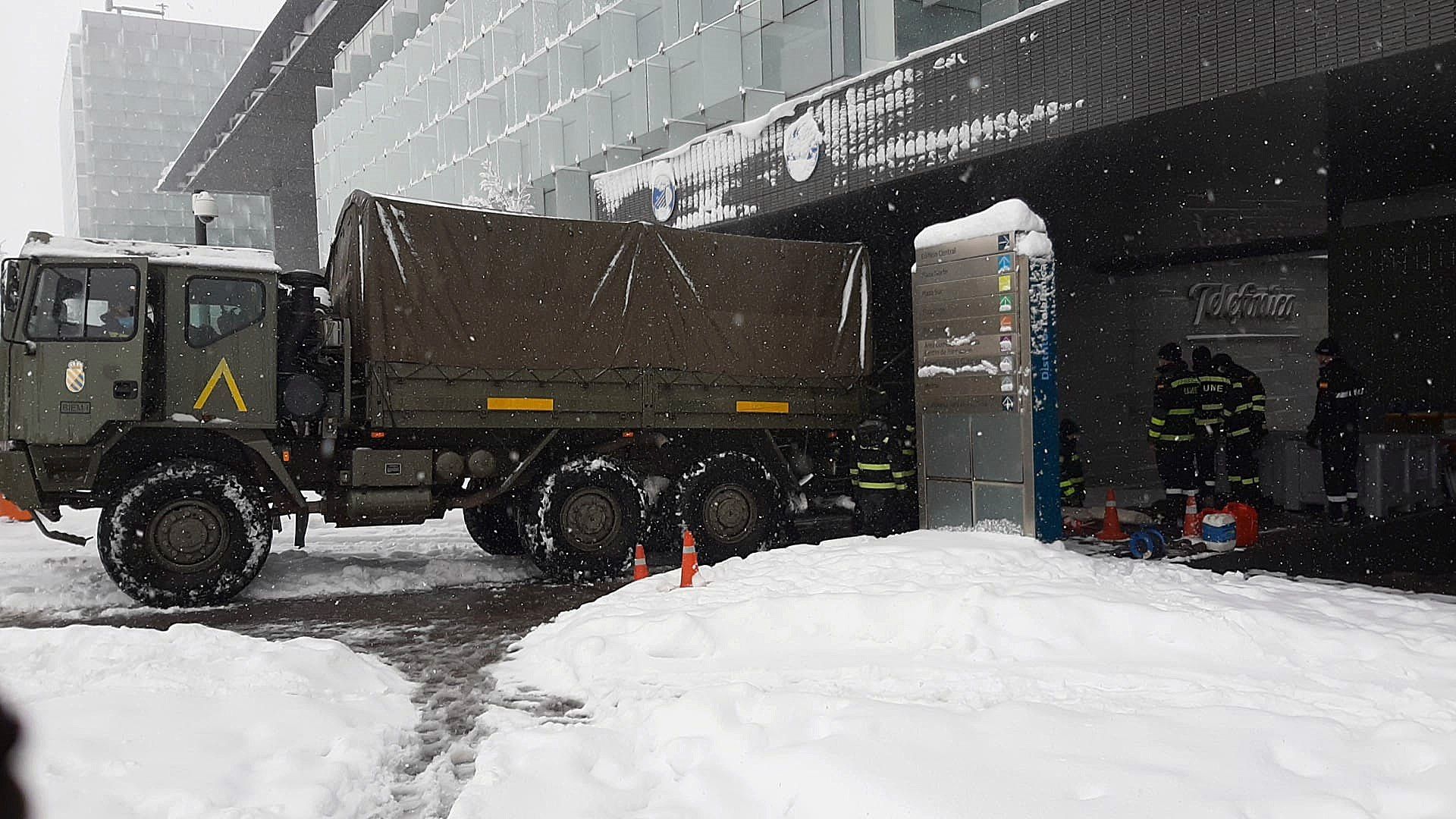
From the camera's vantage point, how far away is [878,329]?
42.5 ft

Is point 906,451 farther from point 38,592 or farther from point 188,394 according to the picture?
point 38,592

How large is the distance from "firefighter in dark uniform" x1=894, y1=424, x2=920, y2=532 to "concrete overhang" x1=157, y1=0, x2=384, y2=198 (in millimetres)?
33168

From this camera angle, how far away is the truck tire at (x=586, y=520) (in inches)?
390

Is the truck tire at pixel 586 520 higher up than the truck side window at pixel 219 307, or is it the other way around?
the truck side window at pixel 219 307

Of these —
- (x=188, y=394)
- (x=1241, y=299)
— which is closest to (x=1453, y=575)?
(x=1241, y=299)

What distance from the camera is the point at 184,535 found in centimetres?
882

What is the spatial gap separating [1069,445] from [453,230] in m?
7.98

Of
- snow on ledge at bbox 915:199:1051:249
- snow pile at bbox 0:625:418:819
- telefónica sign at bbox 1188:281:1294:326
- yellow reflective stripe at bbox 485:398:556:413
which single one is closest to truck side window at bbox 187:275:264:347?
yellow reflective stripe at bbox 485:398:556:413

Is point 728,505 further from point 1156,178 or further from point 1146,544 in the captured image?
point 1156,178

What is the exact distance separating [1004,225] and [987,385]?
1453mm

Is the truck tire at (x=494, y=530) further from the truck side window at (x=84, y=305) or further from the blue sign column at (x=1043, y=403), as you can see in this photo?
the blue sign column at (x=1043, y=403)

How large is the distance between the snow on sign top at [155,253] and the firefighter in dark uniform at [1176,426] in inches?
362

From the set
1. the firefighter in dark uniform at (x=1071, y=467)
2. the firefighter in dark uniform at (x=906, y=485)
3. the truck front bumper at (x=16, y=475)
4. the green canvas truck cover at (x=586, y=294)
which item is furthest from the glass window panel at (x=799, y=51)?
the truck front bumper at (x=16, y=475)

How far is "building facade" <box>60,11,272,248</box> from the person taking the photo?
9850 cm
